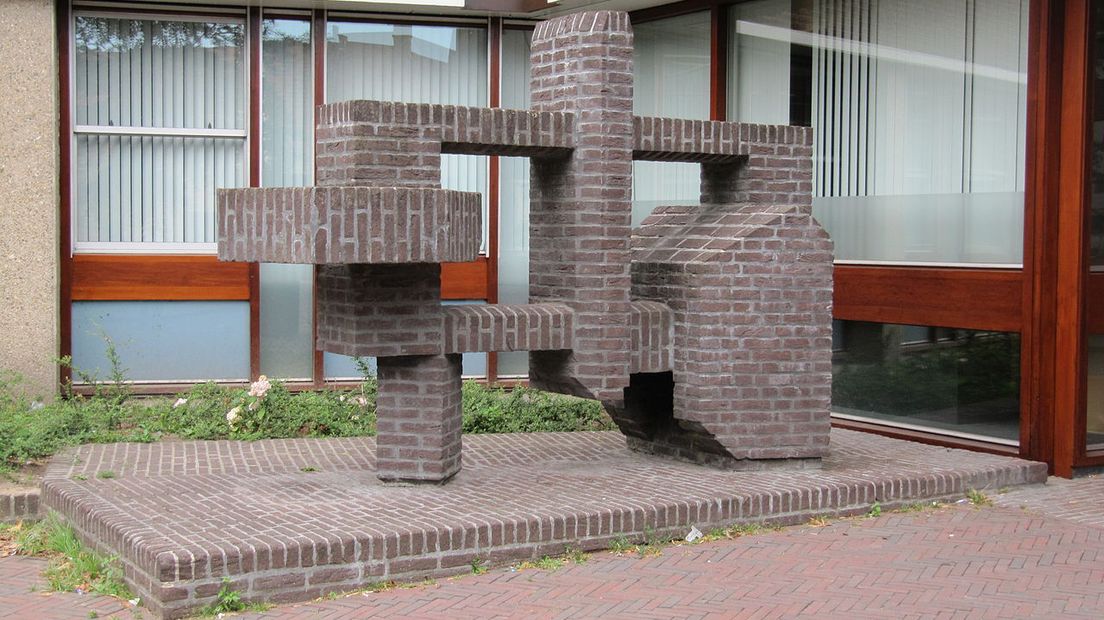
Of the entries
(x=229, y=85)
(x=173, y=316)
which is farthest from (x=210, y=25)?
(x=173, y=316)

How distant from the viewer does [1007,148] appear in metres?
8.56

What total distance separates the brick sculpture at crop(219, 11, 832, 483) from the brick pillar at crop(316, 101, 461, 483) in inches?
0.4

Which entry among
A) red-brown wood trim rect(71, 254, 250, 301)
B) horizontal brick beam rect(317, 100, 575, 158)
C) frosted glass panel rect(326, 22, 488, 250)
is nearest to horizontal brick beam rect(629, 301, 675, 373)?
horizontal brick beam rect(317, 100, 575, 158)

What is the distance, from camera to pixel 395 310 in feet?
21.9

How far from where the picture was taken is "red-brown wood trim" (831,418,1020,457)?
333 inches

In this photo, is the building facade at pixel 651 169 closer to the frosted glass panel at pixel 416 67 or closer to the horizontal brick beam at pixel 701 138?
the frosted glass panel at pixel 416 67

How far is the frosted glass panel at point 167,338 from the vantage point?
1059cm

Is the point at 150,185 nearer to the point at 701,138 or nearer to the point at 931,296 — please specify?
the point at 701,138

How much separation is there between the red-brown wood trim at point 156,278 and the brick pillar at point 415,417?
14.2ft

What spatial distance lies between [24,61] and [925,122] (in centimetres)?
715

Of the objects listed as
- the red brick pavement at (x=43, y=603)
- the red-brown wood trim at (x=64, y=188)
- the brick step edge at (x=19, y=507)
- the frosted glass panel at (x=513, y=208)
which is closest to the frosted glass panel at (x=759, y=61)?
the frosted glass panel at (x=513, y=208)

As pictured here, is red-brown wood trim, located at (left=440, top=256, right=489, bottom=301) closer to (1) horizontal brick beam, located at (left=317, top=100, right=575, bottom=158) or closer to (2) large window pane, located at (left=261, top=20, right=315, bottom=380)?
(2) large window pane, located at (left=261, top=20, right=315, bottom=380)

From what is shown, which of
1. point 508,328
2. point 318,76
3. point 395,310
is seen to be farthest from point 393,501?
point 318,76

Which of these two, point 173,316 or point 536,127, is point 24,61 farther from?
point 536,127
